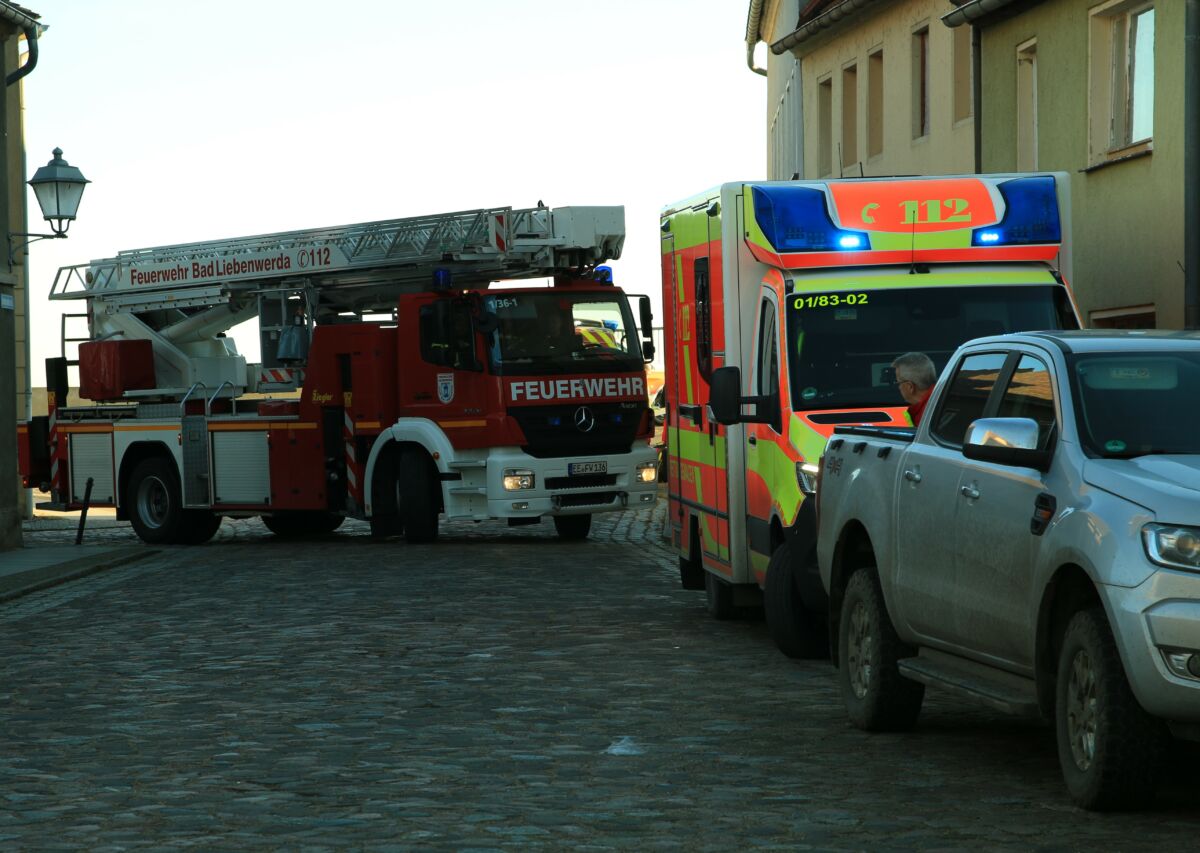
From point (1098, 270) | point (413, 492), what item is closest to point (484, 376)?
point (413, 492)

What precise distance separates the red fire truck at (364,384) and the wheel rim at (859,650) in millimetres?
13737

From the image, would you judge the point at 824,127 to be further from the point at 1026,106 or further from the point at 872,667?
the point at 872,667

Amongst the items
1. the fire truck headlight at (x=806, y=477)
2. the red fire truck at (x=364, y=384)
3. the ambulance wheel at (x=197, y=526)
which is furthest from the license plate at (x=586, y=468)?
the fire truck headlight at (x=806, y=477)

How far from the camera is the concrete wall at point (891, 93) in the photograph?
28781 mm

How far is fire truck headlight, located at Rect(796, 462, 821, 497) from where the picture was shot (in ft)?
39.0

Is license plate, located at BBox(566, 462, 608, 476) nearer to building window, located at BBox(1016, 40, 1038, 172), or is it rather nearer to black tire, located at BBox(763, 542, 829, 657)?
building window, located at BBox(1016, 40, 1038, 172)

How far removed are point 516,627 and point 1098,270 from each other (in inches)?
382

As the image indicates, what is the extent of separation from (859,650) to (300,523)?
19.0m

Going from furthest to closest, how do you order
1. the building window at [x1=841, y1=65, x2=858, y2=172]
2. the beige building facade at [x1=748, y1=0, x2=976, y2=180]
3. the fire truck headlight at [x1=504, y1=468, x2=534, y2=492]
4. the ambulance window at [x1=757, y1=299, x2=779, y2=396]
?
the building window at [x1=841, y1=65, x2=858, y2=172] → the beige building facade at [x1=748, y1=0, x2=976, y2=180] → the fire truck headlight at [x1=504, y1=468, x2=534, y2=492] → the ambulance window at [x1=757, y1=299, x2=779, y2=396]

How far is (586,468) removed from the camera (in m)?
23.9

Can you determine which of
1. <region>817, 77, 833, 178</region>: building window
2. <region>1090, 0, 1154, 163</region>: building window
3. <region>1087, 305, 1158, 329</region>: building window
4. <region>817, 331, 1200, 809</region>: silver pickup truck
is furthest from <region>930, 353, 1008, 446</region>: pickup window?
<region>817, 77, 833, 178</region>: building window

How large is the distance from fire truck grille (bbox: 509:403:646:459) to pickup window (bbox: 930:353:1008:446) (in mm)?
14445

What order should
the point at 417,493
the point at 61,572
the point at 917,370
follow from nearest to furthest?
the point at 917,370
the point at 61,572
the point at 417,493

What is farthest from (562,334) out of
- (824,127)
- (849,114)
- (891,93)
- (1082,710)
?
(1082,710)
